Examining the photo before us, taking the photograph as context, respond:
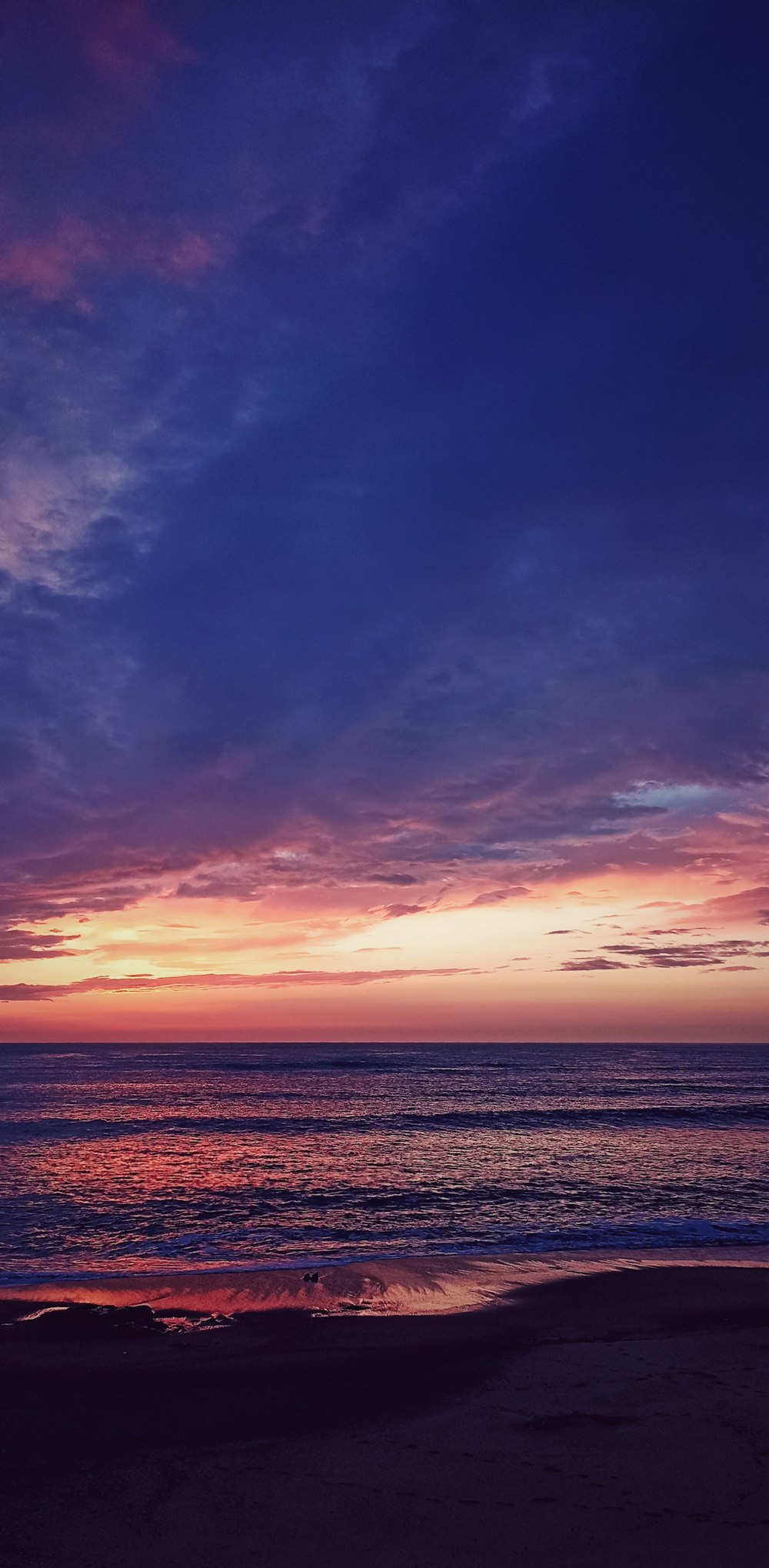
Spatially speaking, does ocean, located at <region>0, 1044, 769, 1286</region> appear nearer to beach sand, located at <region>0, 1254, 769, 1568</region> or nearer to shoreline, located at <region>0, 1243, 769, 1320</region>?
shoreline, located at <region>0, 1243, 769, 1320</region>

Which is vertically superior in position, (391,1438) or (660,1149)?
(391,1438)

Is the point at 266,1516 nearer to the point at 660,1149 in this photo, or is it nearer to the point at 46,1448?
the point at 46,1448

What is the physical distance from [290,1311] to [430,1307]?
2.42 meters

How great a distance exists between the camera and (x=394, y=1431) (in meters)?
9.02

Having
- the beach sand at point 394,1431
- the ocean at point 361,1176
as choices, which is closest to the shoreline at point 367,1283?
the beach sand at point 394,1431

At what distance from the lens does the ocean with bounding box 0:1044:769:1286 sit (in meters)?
18.8

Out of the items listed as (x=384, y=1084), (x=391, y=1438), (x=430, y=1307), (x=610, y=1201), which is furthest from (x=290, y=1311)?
(x=384, y=1084)

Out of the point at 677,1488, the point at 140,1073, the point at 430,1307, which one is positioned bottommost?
the point at 140,1073

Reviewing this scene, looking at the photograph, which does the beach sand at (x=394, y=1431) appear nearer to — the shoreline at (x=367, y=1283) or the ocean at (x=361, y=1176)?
the shoreline at (x=367, y=1283)

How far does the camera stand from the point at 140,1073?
284ft

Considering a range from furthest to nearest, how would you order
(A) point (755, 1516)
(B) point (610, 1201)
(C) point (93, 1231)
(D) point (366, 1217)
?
(B) point (610, 1201) → (D) point (366, 1217) → (C) point (93, 1231) → (A) point (755, 1516)

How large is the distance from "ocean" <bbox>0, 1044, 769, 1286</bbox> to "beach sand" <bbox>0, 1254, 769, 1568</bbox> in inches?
176

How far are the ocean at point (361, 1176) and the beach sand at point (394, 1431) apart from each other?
4.47 meters

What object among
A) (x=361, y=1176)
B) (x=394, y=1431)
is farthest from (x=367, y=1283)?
(x=361, y=1176)
